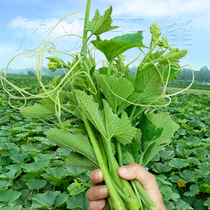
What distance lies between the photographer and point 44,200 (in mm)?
1580

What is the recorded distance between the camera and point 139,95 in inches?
38.5

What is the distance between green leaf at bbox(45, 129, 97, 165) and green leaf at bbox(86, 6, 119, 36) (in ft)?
1.39

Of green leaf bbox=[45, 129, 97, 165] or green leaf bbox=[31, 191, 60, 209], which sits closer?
green leaf bbox=[45, 129, 97, 165]

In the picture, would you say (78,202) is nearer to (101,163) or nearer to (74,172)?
(74,172)

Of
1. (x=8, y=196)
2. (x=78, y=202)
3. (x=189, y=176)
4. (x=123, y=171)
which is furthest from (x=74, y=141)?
(x=189, y=176)

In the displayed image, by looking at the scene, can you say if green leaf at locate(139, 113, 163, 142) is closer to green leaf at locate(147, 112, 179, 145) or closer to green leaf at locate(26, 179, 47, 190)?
green leaf at locate(147, 112, 179, 145)

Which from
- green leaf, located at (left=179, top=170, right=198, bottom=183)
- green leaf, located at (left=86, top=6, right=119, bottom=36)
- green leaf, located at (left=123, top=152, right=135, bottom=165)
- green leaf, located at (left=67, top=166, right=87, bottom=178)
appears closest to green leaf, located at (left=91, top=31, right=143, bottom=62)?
green leaf, located at (left=86, top=6, right=119, bottom=36)

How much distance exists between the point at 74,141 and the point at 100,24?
0.48 m

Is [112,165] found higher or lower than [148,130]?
lower

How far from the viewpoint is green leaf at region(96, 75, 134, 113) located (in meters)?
0.86

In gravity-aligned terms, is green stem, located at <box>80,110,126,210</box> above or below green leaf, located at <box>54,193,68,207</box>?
above

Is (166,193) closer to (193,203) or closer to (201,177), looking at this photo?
(193,203)

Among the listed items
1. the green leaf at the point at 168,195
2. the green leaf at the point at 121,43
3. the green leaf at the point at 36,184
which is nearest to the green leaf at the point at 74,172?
the green leaf at the point at 36,184

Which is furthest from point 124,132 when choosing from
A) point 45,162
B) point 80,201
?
point 45,162
